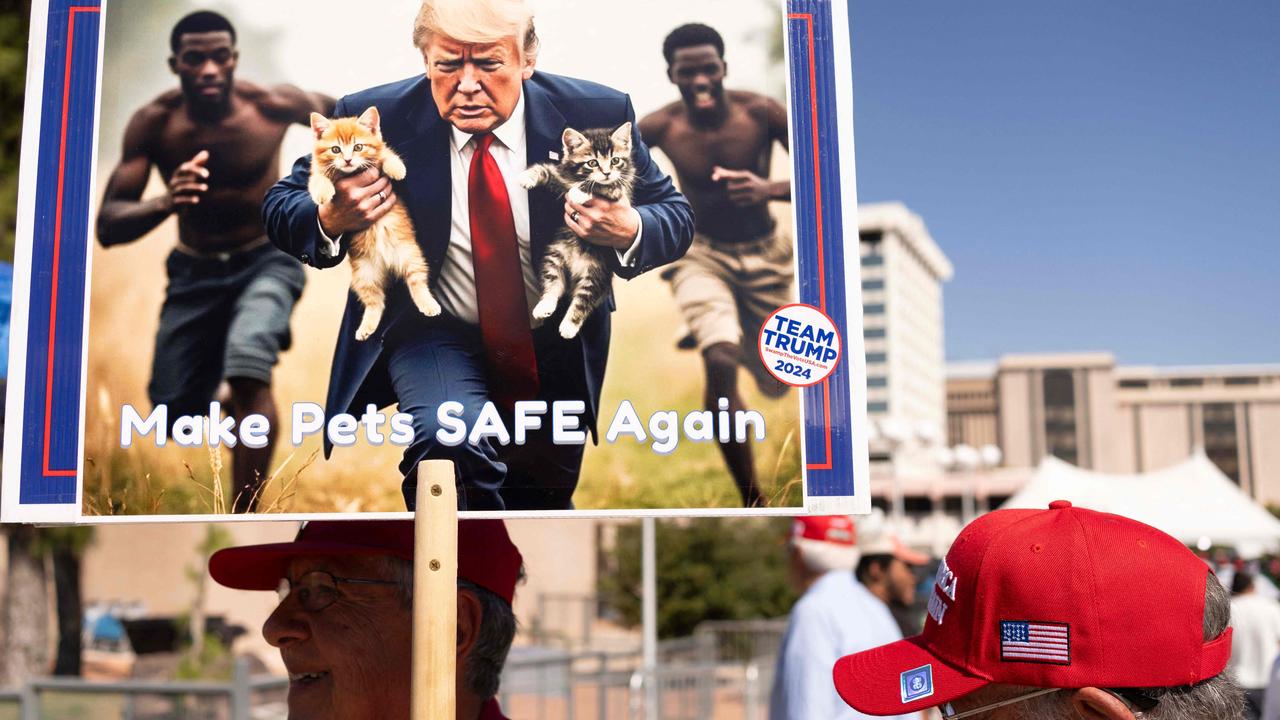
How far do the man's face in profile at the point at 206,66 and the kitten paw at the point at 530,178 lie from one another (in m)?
0.50

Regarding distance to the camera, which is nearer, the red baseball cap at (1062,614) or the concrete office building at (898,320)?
the red baseball cap at (1062,614)

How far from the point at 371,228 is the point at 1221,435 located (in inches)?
5918

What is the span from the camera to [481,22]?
1.95 metres

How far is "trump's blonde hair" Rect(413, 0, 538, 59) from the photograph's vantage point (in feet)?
6.39

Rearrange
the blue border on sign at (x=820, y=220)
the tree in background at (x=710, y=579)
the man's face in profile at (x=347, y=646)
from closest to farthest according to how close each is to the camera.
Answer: the blue border on sign at (x=820, y=220), the man's face in profile at (x=347, y=646), the tree in background at (x=710, y=579)

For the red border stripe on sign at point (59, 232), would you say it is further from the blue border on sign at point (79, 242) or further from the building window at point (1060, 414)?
the building window at point (1060, 414)

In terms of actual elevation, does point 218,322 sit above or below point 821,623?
above

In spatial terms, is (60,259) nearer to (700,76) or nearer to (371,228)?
(371,228)

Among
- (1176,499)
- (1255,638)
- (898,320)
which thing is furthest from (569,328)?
(898,320)

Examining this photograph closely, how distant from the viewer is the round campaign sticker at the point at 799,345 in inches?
72.7

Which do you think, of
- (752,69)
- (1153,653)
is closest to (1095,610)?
(1153,653)

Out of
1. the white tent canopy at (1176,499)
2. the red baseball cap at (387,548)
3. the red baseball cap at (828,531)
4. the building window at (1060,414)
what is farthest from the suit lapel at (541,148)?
the building window at (1060,414)

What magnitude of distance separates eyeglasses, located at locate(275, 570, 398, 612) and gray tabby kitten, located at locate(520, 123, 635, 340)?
2.32ft

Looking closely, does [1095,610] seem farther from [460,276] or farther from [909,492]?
[909,492]
